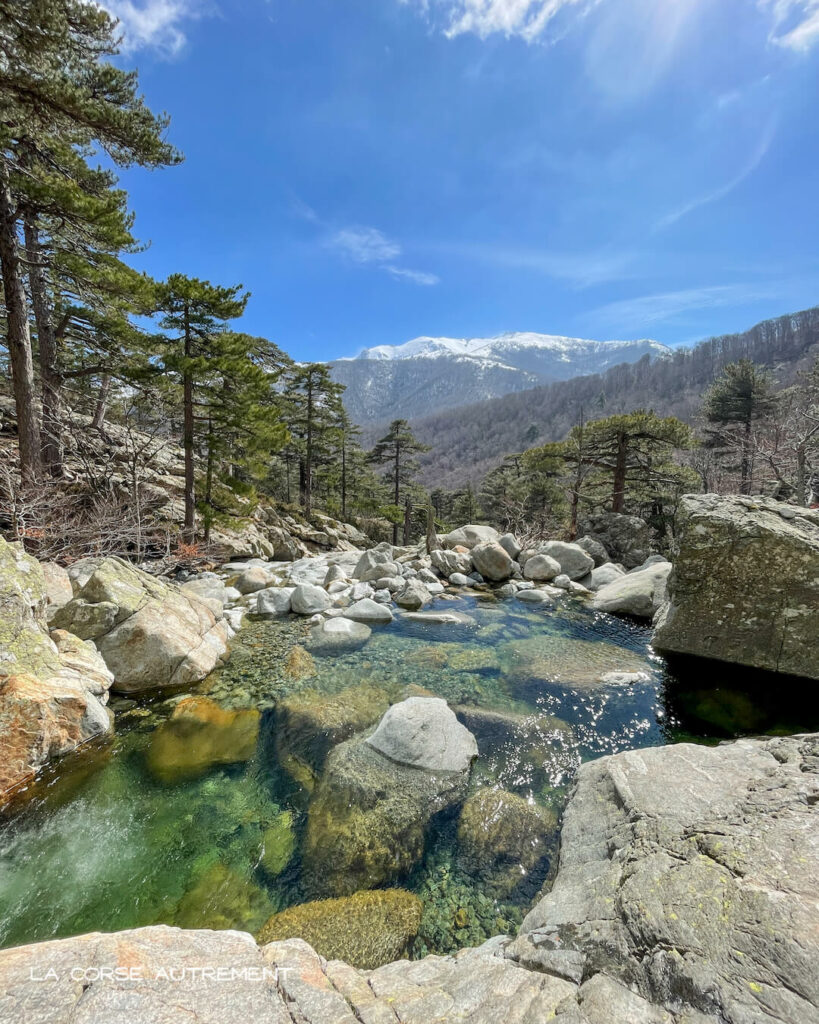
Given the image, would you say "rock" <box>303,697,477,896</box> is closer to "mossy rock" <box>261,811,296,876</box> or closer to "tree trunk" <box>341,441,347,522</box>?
"mossy rock" <box>261,811,296,876</box>

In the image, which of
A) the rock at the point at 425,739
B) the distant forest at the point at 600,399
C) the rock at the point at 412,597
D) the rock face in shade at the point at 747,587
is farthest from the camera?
the distant forest at the point at 600,399

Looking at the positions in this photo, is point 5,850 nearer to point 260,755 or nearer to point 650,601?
point 260,755

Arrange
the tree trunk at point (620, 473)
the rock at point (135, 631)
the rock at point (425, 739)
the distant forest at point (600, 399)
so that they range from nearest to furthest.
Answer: the rock at point (425, 739)
the rock at point (135, 631)
the tree trunk at point (620, 473)
the distant forest at point (600, 399)

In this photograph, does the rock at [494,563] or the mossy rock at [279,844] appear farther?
the rock at [494,563]

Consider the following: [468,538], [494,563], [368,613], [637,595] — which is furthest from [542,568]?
[368,613]

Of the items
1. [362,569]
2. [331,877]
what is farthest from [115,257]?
[331,877]

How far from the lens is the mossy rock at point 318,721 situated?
13.2ft

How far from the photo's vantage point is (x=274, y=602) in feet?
27.2

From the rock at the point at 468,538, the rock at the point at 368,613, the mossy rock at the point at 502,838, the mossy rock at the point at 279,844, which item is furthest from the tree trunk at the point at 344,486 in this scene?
the mossy rock at the point at 502,838

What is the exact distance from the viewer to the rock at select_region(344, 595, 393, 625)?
7.93m

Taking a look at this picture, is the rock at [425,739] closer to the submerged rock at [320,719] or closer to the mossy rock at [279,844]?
the submerged rock at [320,719]

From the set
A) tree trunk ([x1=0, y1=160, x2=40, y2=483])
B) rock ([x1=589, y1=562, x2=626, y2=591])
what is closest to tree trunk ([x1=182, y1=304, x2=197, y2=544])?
tree trunk ([x1=0, y1=160, x2=40, y2=483])

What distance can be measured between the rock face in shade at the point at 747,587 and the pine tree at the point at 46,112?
37.6 ft

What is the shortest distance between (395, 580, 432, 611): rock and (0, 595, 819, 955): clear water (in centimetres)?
199
